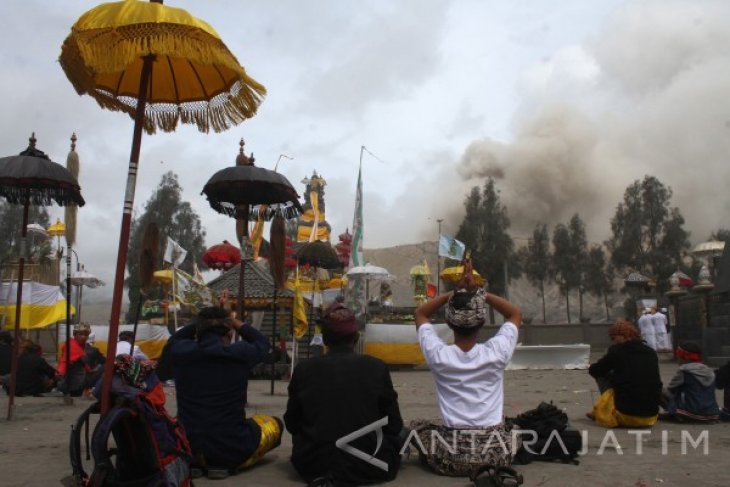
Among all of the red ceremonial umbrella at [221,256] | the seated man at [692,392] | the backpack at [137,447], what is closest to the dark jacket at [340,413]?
the backpack at [137,447]

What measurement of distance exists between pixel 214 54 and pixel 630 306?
44.0 m

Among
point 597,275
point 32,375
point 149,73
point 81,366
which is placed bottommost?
point 32,375

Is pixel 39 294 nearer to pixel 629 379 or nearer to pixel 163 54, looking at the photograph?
pixel 163 54

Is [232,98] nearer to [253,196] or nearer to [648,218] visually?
[253,196]

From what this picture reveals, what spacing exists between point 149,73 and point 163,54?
15.0 inches

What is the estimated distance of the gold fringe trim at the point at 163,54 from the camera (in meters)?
4.40

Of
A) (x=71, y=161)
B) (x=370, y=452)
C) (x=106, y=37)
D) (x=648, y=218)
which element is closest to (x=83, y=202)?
(x=71, y=161)

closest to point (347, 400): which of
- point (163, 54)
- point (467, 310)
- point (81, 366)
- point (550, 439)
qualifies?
point (467, 310)

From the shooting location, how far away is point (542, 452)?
5.15 meters

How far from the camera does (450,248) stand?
24.8m

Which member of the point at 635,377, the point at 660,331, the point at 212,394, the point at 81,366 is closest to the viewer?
the point at 212,394

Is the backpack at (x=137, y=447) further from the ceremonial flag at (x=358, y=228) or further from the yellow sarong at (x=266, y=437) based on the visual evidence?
the ceremonial flag at (x=358, y=228)

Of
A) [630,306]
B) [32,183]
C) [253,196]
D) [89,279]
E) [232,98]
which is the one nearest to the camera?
[232,98]

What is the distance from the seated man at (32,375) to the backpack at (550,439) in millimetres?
9265
